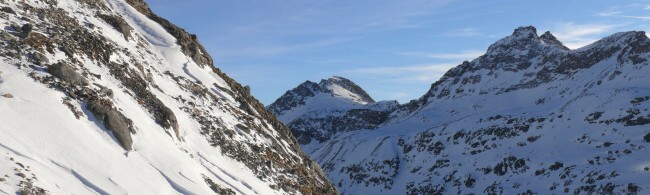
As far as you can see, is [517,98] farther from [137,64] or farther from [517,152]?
[137,64]

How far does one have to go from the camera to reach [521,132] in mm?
86625

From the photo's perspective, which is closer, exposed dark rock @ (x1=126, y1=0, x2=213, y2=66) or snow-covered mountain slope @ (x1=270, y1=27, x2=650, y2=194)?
exposed dark rock @ (x1=126, y1=0, x2=213, y2=66)

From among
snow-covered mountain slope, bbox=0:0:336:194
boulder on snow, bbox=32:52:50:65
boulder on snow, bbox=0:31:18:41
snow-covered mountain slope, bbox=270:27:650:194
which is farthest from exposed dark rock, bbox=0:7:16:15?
snow-covered mountain slope, bbox=270:27:650:194

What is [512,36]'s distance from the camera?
16175cm

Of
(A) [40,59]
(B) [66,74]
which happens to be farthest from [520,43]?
(A) [40,59]

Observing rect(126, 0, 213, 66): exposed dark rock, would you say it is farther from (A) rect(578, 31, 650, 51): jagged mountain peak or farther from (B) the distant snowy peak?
(B) the distant snowy peak

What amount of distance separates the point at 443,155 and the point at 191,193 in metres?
80.4

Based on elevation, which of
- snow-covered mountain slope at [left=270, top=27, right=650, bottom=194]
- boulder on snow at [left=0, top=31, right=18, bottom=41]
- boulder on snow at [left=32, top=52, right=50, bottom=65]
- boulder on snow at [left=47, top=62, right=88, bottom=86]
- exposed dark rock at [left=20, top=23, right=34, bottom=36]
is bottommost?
snow-covered mountain slope at [left=270, top=27, right=650, bottom=194]

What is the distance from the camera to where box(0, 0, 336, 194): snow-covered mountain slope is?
47.8 ft

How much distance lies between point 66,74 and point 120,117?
7.62 ft

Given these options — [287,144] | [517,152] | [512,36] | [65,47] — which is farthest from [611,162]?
[512,36]

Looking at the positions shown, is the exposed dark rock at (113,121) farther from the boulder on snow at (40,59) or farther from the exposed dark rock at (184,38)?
the exposed dark rock at (184,38)

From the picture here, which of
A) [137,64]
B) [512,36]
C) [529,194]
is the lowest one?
[529,194]

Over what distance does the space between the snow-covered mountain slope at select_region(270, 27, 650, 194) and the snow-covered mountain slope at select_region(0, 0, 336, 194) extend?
142ft
